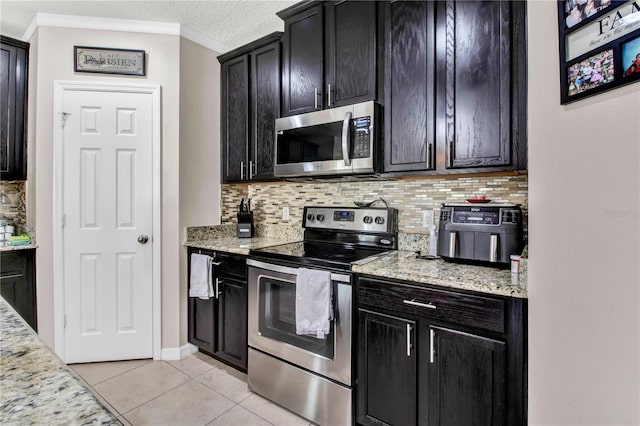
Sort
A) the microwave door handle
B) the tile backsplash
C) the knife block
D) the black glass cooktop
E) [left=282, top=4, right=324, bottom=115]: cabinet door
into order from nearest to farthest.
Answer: the black glass cooktop, the microwave door handle, [left=282, top=4, right=324, bottom=115]: cabinet door, the tile backsplash, the knife block

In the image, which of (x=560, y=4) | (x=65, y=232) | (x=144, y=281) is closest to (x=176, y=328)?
(x=144, y=281)

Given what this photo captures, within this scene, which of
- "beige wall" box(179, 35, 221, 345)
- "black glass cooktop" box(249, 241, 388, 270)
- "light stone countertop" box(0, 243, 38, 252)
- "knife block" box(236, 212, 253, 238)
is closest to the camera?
"black glass cooktop" box(249, 241, 388, 270)

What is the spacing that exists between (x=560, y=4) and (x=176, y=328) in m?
2.99

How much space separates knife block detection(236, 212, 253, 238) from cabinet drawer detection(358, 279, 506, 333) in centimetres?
150

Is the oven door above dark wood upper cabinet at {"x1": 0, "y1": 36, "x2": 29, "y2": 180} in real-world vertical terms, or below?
below

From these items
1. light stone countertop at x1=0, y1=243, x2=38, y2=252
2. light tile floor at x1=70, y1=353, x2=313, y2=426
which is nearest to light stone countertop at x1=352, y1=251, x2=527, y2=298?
light tile floor at x1=70, y1=353, x2=313, y2=426

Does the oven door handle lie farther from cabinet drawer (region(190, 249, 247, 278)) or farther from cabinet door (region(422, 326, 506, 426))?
cabinet door (region(422, 326, 506, 426))

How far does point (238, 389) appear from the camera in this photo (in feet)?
7.32

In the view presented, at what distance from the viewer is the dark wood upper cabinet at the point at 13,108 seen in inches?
102

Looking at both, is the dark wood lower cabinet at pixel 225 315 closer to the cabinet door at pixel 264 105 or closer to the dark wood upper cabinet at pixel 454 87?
the cabinet door at pixel 264 105

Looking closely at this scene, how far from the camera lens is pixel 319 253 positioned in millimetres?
2111

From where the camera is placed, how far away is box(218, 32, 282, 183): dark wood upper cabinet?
8.33 feet

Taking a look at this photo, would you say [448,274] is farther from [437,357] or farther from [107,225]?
[107,225]

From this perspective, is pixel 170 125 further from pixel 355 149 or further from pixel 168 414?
pixel 168 414
